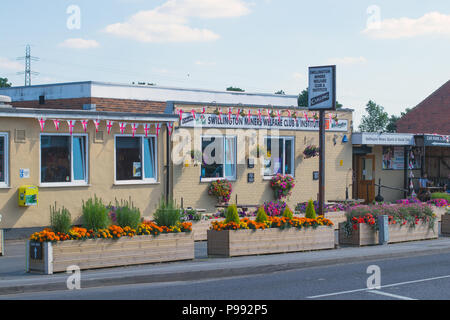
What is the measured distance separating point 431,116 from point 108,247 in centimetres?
3385

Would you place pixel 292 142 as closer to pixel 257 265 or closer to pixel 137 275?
pixel 257 265

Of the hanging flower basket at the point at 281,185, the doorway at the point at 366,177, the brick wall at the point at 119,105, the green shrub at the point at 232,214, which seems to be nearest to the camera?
the green shrub at the point at 232,214

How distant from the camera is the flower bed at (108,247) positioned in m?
12.4

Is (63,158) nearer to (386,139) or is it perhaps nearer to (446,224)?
(446,224)

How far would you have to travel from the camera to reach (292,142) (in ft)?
81.4

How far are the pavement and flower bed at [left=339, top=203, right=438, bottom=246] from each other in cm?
49

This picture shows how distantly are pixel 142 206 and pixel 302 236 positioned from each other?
244 inches

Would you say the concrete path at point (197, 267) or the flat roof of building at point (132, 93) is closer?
the concrete path at point (197, 267)

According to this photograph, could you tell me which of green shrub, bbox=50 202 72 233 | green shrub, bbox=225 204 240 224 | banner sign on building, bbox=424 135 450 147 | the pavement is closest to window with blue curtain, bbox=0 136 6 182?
the pavement

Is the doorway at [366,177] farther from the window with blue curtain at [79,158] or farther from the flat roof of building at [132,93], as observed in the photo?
the window with blue curtain at [79,158]

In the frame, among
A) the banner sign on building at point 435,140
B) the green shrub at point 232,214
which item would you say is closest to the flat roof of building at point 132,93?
the banner sign on building at point 435,140

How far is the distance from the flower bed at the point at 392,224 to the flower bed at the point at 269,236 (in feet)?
3.07

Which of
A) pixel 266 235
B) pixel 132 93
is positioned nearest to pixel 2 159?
pixel 266 235

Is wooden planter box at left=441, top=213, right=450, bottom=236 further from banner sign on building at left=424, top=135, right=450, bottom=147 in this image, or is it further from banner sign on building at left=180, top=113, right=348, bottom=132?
banner sign on building at left=424, top=135, right=450, bottom=147
